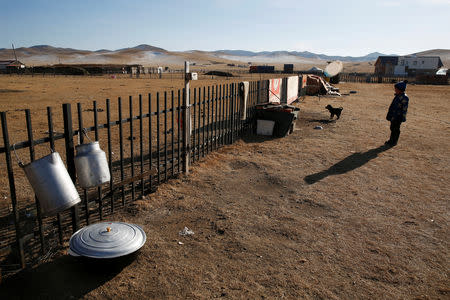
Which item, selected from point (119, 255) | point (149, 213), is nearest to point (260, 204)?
point (149, 213)

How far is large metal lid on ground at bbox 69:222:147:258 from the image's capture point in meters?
3.27

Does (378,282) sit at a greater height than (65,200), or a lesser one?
lesser

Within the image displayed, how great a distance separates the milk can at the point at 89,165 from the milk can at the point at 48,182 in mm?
350

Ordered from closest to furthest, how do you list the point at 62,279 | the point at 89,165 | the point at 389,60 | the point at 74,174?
the point at 62,279
the point at 89,165
the point at 74,174
the point at 389,60

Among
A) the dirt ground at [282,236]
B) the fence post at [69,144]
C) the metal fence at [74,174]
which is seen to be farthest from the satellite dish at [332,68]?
the fence post at [69,144]

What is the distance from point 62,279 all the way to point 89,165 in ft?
3.73

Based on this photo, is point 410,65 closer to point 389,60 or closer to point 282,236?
point 389,60

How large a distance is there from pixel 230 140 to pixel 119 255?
598 centimetres

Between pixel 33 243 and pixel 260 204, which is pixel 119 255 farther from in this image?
pixel 260 204

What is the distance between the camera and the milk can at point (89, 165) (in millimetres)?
3555

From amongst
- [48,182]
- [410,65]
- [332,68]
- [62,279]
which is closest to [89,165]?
[48,182]

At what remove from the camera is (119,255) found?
325 cm

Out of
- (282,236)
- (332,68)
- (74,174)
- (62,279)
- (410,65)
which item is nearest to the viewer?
(62,279)

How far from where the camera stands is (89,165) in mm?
3574
